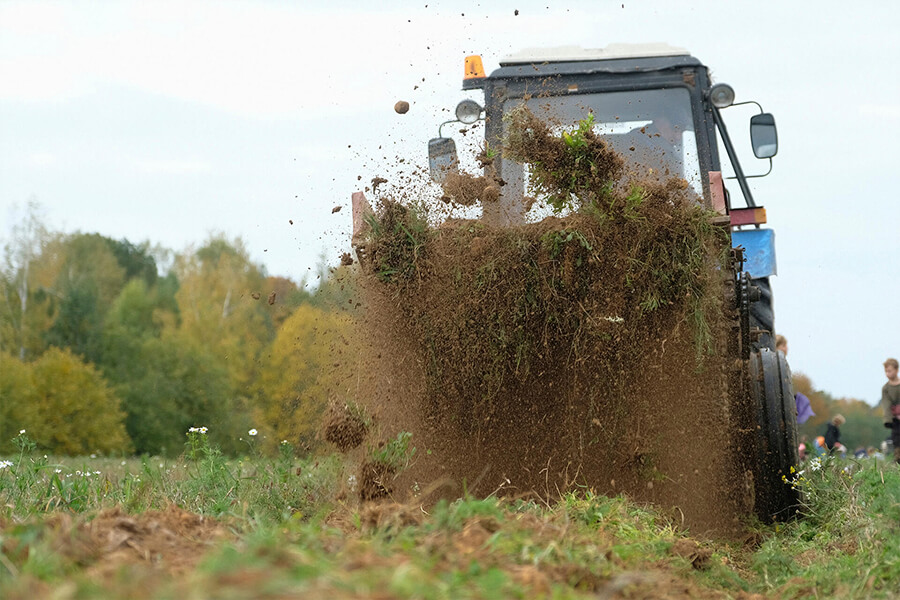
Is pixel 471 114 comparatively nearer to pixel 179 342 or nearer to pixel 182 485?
pixel 182 485

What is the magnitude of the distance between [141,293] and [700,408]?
36779 millimetres

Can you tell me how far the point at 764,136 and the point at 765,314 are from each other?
1.42m

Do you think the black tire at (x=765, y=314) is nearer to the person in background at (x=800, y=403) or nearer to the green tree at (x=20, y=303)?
the person in background at (x=800, y=403)

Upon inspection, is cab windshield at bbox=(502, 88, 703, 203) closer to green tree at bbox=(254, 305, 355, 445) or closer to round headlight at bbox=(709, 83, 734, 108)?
round headlight at bbox=(709, 83, 734, 108)

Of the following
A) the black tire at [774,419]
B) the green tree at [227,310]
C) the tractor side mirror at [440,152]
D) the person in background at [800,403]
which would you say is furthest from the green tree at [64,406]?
the black tire at [774,419]

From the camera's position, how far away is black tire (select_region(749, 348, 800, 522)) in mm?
6121

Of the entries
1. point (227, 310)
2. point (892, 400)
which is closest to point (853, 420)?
point (227, 310)

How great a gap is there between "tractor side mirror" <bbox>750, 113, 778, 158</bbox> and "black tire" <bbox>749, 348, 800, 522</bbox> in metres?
1.55

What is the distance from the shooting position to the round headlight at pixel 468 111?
686 cm

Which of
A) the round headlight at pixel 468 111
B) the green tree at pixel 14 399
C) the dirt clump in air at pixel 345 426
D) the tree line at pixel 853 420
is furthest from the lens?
the tree line at pixel 853 420

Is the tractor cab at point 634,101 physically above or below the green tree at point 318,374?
above

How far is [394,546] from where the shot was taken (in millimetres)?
2838

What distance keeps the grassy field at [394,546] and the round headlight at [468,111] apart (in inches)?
98.6

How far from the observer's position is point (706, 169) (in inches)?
277
